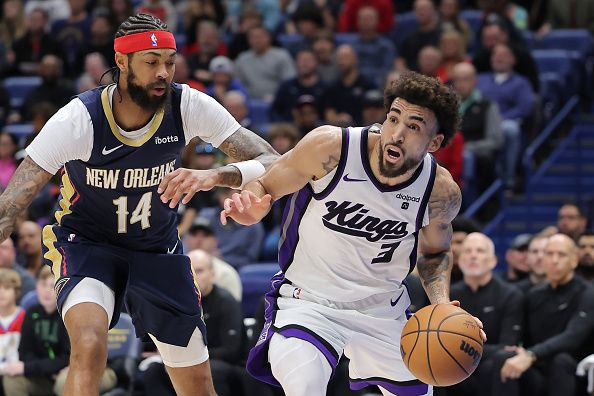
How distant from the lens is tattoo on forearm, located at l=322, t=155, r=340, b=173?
6000 millimetres

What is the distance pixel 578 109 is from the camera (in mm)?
13781

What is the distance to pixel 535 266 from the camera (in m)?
10.1

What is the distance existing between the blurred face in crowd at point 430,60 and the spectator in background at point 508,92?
22.9 inches

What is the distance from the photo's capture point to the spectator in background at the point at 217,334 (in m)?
9.27

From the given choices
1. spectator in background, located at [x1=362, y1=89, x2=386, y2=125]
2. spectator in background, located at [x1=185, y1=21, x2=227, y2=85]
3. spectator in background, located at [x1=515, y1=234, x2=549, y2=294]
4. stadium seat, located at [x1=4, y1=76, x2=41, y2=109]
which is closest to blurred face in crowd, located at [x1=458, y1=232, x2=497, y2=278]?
spectator in background, located at [x1=515, y1=234, x2=549, y2=294]

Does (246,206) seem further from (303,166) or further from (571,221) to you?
(571,221)

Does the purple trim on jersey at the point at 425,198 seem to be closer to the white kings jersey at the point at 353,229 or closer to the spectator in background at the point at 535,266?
the white kings jersey at the point at 353,229

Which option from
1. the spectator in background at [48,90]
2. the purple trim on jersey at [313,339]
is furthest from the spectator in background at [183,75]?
the purple trim on jersey at [313,339]

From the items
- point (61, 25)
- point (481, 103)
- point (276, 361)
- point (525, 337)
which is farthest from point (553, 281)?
A: point (61, 25)

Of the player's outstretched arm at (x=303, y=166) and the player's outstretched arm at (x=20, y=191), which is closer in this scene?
the player's outstretched arm at (x=20, y=191)

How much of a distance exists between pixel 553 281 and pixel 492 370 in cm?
97

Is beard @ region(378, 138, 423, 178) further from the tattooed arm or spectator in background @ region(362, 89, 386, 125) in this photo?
spectator in background @ region(362, 89, 386, 125)

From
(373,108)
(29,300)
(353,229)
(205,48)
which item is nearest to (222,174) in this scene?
(353,229)

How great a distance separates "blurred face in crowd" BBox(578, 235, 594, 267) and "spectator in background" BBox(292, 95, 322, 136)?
140 inches
